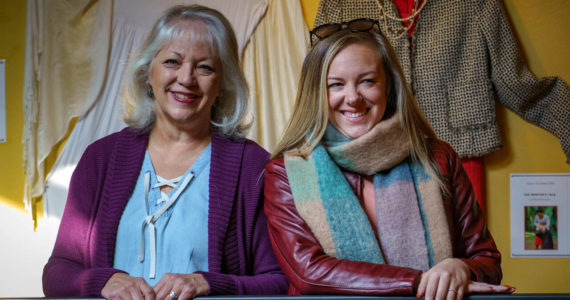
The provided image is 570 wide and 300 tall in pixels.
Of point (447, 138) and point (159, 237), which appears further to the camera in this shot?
point (447, 138)

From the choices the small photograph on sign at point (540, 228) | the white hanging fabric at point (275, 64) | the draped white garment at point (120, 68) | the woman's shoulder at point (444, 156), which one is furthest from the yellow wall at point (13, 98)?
the small photograph on sign at point (540, 228)

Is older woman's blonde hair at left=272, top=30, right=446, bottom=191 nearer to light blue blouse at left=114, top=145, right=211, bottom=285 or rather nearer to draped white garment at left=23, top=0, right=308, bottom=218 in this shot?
light blue blouse at left=114, top=145, right=211, bottom=285

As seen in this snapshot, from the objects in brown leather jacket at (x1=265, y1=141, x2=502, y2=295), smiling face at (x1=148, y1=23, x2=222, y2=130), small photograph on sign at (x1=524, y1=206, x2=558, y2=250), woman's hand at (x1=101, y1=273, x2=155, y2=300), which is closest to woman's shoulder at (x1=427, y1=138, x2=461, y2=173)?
brown leather jacket at (x1=265, y1=141, x2=502, y2=295)

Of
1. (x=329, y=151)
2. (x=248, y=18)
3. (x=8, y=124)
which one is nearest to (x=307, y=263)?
(x=329, y=151)

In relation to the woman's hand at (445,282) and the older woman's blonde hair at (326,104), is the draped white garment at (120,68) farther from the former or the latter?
the woman's hand at (445,282)

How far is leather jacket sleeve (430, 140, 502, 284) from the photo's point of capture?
4.11 ft

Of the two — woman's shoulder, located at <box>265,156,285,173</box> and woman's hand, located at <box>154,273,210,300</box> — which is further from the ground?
woman's shoulder, located at <box>265,156,285,173</box>

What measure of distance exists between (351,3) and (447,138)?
0.67 metres

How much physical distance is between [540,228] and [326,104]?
4.93 ft

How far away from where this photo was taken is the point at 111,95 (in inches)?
97.1

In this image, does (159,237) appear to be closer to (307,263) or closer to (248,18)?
(307,263)

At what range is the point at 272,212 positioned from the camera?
4.33 feet

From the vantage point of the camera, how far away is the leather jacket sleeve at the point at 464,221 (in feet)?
4.11

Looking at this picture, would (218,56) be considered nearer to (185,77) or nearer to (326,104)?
(185,77)
